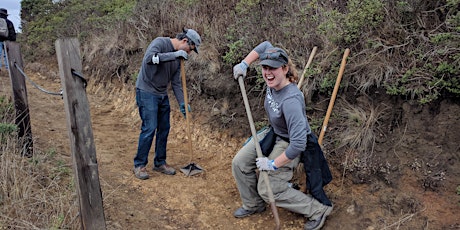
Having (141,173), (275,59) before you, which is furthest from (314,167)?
(141,173)

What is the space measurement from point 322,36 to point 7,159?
13.2ft

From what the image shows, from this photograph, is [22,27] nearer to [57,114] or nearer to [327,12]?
[57,114]

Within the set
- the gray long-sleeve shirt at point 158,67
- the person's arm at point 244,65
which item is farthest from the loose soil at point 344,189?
the person's arm at point 244,65

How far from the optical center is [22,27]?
15.3m

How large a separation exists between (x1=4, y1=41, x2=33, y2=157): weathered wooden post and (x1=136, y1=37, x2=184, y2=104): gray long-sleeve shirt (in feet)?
4.78

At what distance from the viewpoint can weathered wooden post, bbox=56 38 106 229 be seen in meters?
2.69

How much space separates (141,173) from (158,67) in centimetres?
143

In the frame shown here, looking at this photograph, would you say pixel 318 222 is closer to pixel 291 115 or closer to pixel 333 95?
pixel 291 115

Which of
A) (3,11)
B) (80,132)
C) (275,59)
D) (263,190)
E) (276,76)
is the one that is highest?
(3,11)

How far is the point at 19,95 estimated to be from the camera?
4.62 meters

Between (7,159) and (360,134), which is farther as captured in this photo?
(360,134)

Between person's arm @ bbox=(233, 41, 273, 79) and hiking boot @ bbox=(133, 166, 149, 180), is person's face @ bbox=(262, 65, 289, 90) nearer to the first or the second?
person's arm @ bbox=(233, 41, 273, 79)

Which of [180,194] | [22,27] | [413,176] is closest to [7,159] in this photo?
[180,194]

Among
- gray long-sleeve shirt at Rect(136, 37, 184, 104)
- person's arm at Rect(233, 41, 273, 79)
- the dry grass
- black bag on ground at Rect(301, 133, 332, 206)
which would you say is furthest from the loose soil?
person's arm at Rect(233, 41, 273, 79)
